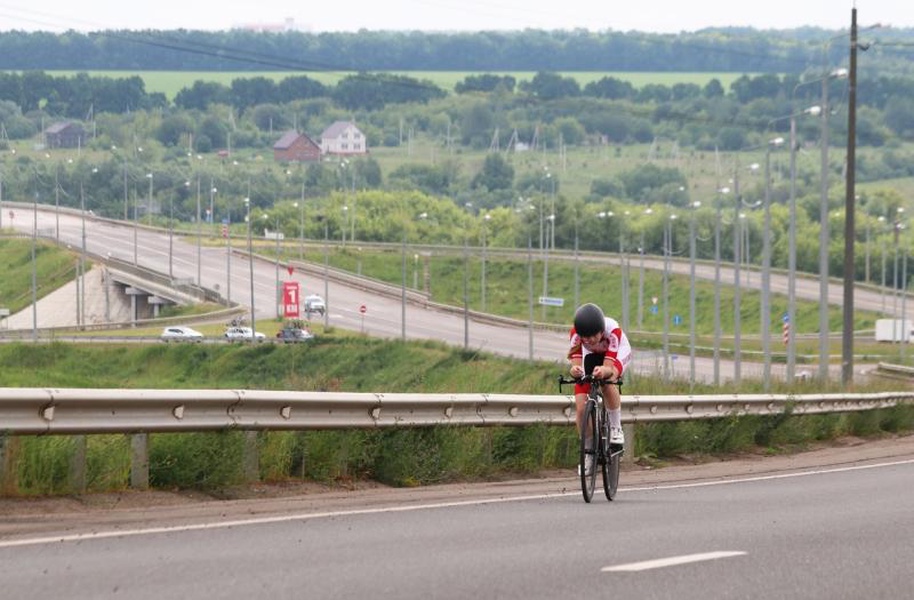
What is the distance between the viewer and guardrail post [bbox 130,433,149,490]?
52.0ft

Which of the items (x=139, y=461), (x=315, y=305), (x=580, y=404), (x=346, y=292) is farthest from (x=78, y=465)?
(x=346, y=292)

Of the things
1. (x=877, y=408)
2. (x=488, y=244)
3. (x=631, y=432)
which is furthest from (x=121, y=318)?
(x=631, y=432)

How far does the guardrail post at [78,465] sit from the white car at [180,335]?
285 ft

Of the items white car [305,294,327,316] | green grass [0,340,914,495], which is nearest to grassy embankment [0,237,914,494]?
green grass [0,340,914,495]

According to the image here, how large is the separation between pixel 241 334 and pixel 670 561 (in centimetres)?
9555

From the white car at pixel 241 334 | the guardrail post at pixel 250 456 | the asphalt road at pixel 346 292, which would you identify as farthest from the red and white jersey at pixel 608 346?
the white car at pixel 241 334

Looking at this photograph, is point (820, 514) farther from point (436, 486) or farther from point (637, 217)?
point (637, 217)

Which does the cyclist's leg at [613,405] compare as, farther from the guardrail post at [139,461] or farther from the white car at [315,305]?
the white car at [315,305]

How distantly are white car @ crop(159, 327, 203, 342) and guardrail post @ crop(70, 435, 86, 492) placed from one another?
8677 cm

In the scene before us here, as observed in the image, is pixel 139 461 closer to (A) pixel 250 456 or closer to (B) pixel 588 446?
(A) pixel 250 456

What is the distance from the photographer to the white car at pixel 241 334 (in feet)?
341

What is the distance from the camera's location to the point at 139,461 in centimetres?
1590

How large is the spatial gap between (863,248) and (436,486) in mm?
144058

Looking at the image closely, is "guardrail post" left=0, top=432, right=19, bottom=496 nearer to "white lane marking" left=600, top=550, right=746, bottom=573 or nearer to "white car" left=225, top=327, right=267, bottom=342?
"white lane marking" left=600, top=550, right=746, bottom=573
